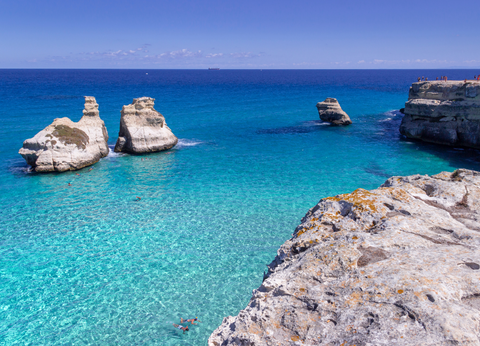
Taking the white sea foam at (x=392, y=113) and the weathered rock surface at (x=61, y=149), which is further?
the white sea foam at (x=392, y=113)

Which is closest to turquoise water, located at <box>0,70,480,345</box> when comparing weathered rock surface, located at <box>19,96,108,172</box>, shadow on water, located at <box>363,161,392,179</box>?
shadow on water, located at <box>363,161,392,179</box>

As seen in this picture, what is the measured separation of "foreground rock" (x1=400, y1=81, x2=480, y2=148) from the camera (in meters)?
36.3

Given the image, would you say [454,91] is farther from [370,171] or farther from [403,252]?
[403,252]

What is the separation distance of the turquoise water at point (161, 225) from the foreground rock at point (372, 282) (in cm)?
787

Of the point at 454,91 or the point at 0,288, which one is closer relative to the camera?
the point at 0,288

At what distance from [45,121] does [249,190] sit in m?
44.3

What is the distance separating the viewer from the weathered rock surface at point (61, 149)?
1200 inches

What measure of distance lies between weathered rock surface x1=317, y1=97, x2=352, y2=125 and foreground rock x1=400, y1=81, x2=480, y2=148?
1088 centimetres

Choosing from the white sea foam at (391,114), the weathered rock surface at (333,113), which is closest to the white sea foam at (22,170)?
the weathered rock surface at (333,113)

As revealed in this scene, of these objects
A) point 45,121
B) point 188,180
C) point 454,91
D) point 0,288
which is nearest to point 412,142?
point 454,91

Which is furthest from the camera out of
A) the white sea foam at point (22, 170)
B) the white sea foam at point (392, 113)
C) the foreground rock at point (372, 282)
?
the white sea foam at point (392, 113)

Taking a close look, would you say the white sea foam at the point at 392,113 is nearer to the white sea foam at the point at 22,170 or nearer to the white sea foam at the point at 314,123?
the white sea foam at the point at 314,123

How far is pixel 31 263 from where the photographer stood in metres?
16.6

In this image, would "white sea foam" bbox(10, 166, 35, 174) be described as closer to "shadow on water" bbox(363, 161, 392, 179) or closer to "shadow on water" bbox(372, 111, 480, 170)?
"shadow on water" bbox(363, 161, 392, 179)
